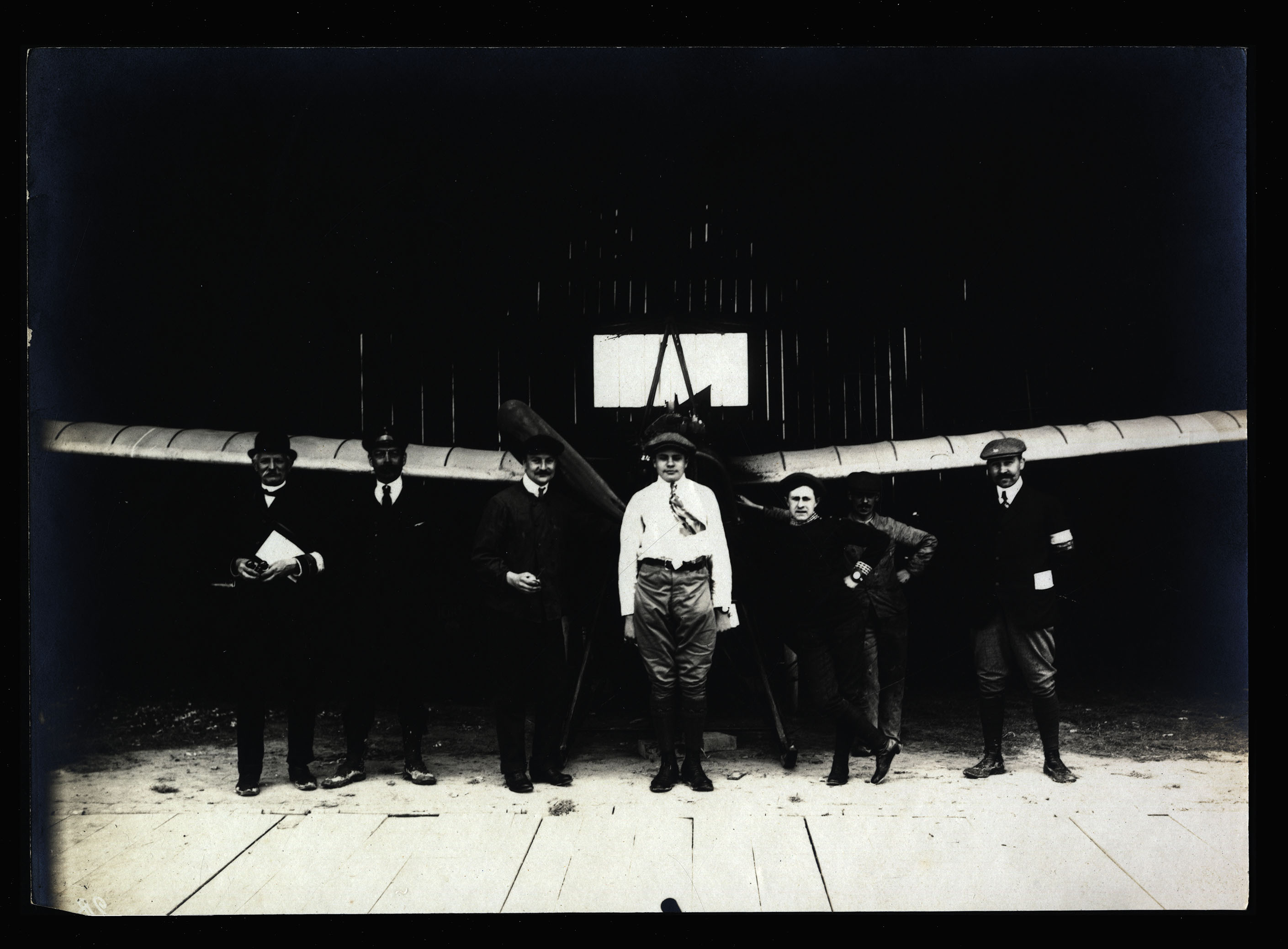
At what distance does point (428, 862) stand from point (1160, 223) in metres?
4.67

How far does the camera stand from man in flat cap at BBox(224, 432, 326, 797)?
428 centimetres

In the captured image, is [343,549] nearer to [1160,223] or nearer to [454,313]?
[454,313]

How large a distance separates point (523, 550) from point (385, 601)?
0.75 meters

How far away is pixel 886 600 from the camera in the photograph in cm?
430

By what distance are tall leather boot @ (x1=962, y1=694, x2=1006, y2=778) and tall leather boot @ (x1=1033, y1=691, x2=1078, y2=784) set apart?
18 cm

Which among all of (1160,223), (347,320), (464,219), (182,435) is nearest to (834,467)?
(1160,223)

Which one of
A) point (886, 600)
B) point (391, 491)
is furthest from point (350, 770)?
point (886, 600)

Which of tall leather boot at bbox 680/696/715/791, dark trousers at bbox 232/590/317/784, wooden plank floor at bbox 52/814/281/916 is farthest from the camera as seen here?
dark trousers at bbox 232/590/317/784

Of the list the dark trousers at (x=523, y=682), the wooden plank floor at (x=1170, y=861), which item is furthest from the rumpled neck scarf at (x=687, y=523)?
the wooden plank floor at (x=1170, y=861)

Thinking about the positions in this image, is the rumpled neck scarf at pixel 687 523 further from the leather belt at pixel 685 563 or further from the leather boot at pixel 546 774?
the leather boot at pixel 546 774

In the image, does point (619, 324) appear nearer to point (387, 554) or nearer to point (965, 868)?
point (387, 554)

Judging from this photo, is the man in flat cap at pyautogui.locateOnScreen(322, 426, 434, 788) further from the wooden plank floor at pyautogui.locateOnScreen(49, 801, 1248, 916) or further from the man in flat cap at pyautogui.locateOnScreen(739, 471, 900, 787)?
the man in flat cap at pyautogui.locateOnScreen(739, 471, 900, 787)

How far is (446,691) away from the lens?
4.70 metres

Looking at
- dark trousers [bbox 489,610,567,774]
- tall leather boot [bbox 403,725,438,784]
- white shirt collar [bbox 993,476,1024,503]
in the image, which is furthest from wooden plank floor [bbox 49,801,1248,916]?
white shirt collar [bbox 993,476,1024,503]
